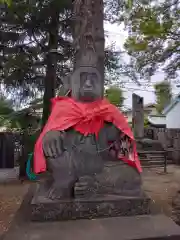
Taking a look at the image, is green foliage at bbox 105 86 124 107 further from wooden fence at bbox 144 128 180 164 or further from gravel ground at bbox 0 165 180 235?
wooden fence at bbox 144 128 180 164

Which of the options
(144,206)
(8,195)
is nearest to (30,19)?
(8,195)

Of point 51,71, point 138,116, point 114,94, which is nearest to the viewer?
point 51,71

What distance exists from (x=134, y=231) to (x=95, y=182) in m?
0.64

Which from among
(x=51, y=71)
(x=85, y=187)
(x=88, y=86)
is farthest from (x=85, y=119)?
(x=51, y=71)

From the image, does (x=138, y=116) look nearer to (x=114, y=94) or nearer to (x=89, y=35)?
(x=114, y=94)

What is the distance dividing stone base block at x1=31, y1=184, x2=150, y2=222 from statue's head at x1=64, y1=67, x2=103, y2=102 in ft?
3.77

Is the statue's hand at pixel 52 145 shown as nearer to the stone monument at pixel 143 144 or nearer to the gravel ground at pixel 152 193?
the gravel ground at pixel 152 193

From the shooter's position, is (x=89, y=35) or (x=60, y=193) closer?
(x=60, y=193)

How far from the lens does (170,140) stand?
45.7 ft

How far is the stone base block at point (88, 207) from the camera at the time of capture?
9.14 ft

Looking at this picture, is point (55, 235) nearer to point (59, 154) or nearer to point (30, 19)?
point (59, 154)

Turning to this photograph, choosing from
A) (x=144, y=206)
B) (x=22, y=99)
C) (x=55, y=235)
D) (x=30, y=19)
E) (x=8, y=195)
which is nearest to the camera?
(x=55, y=235)

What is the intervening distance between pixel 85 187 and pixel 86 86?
1.13m

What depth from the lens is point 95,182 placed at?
9.83 feet
